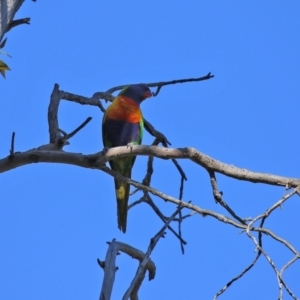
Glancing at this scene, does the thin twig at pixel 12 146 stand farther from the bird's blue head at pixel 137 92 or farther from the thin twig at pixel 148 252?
the bird's blue head at pixel 137 92

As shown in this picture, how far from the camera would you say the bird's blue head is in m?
5.63

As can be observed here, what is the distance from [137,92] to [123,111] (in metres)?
0.49

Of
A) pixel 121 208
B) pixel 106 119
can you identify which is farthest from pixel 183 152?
pixel 106 119

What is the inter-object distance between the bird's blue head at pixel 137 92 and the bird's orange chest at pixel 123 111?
0.16 meters

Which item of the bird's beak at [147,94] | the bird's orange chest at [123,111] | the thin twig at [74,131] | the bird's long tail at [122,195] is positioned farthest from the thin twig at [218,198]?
the bird's beak at [147,94]

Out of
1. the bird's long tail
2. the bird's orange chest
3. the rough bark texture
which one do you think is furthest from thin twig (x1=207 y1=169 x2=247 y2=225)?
the bird's orange chest

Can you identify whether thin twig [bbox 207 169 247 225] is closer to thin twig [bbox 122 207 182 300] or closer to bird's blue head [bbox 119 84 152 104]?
thin twig [bbox 122 207 182 300]

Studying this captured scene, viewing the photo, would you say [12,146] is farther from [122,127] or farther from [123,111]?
[123,111]

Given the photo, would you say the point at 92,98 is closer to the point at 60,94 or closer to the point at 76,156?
the point at 60,94

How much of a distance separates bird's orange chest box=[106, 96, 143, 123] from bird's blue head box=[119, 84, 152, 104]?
0.54 feet

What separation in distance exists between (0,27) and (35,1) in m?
0.39

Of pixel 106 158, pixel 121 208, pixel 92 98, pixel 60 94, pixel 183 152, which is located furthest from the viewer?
pixel 121 208

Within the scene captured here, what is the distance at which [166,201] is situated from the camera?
9.37 feet

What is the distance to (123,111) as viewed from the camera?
17.5 ft
